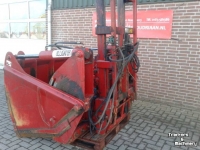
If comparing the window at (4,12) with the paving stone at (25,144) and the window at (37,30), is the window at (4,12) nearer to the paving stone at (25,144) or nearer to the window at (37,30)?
the window at (37,30)

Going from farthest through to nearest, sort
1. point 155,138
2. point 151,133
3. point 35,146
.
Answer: point 151,133 < point 155,138 < point 35,146

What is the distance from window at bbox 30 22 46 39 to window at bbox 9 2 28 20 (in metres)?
0.60

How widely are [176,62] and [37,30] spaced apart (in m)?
5.63

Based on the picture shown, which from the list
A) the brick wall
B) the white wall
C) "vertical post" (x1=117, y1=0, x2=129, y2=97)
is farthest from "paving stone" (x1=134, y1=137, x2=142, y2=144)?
the white wall

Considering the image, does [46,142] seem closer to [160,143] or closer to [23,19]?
[160,143]

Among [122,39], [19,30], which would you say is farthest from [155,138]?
[19,30]

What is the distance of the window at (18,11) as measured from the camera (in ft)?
28.3

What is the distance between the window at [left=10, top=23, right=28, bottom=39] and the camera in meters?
8.85

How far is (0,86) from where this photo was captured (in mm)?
7105

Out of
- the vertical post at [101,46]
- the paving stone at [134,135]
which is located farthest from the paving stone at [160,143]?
the vertical post at [101,46]

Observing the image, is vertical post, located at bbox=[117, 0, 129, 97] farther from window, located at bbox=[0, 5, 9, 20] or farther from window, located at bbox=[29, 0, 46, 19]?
window, located at bbox=[0, 5, 9, 20]

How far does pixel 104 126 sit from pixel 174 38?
3105mm

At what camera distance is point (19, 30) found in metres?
9.11

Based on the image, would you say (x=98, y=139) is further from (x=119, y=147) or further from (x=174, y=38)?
(x=174, y=38)
